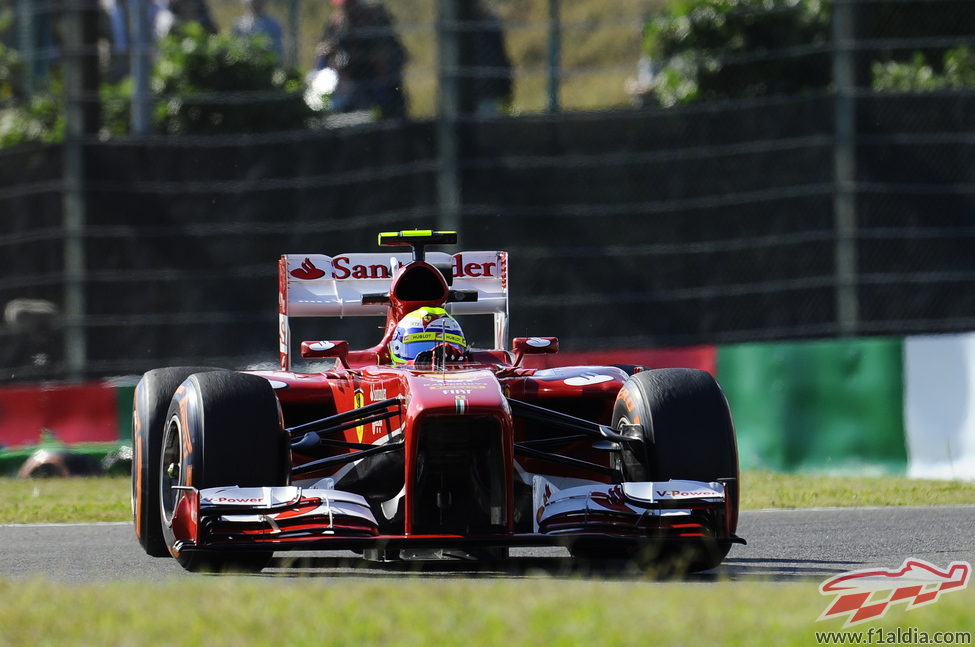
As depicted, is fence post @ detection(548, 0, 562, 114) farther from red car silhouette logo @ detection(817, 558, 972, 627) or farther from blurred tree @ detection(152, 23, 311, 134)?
red car silhouette logo @ detection(817, 558, 972, 627)

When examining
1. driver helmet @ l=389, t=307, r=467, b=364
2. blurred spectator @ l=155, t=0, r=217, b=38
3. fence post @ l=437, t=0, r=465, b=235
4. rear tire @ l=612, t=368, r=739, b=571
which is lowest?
rear tire @ l=612, t=368, r=739, b=571

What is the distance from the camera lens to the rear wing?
382 inches

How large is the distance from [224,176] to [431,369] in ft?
23.5

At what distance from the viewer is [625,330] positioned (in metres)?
14.5

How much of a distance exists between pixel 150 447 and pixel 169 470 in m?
0.27

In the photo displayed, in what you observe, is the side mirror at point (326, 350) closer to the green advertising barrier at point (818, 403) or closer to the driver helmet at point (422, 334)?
the driver helmet at point (422, 334)

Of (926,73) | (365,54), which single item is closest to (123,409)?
(365,54)

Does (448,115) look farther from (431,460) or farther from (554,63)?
(431,460)

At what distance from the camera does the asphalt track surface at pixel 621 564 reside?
731 cm

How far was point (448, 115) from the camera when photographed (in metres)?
14.7

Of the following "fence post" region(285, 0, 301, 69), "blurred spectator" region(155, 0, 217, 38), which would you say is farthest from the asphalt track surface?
"blurred spectator" region(155, 0, 217, 38)

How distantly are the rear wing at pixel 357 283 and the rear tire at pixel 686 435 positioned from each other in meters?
2.23

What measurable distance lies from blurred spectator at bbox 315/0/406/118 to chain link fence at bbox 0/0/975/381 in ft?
0.07

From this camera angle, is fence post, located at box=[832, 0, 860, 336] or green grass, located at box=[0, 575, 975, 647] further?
fence post, located at box=[832, 0, 860, 336]
